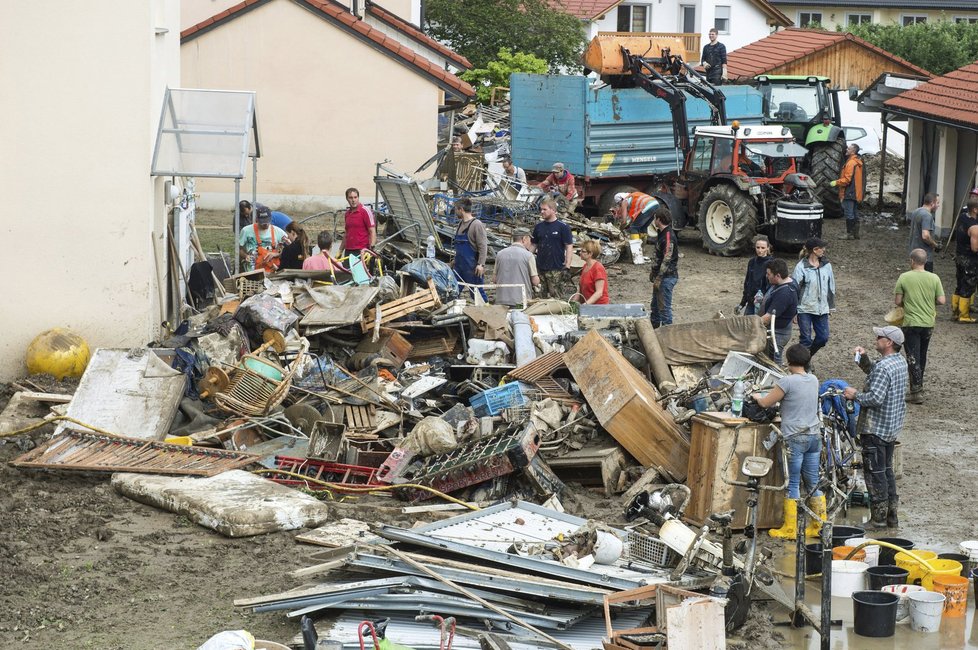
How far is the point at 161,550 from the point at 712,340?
Answer: 5.40 metres

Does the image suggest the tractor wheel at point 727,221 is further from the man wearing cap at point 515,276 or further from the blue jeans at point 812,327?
the blue jeans at point 812,327

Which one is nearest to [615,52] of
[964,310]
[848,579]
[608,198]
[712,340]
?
[608,198]

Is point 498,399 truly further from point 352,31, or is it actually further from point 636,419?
point 352,31

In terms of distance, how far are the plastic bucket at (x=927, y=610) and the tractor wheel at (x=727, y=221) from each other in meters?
11.7

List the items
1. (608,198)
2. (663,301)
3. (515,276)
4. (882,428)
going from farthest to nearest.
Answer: (608,198)
(663,301)
(515,276)
(882,428)

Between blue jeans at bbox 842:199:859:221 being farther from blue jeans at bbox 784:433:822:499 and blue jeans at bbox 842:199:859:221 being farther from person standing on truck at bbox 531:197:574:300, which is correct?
blue jeans at bbox 784:433:822:499

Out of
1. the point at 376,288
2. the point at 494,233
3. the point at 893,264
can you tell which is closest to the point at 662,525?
the point at 376,288

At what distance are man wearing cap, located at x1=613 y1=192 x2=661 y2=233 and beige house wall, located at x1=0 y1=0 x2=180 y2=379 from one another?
367 inches

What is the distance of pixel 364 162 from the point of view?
78.3ft

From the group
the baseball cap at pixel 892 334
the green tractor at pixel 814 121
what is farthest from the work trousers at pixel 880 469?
the green tractor at pixel 814 121

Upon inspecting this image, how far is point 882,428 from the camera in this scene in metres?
9.49

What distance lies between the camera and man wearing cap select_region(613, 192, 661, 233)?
1997 cm

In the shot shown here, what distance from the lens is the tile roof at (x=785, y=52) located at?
3538 cm

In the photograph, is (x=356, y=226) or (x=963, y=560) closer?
(x=963, y=560)
